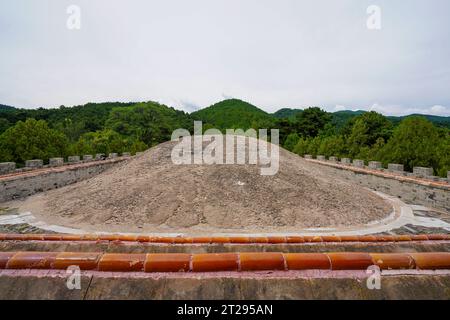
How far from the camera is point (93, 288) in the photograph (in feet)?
4.44

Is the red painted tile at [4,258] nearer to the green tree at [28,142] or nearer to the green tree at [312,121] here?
the green tree at [28,142]

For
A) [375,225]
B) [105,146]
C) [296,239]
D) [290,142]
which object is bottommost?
[375,225]

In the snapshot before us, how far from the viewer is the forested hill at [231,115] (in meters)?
55.6

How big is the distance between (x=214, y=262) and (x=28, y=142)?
19931 millimetres

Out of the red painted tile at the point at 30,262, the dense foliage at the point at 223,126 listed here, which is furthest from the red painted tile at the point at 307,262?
the dense foliage at the point at 223,126

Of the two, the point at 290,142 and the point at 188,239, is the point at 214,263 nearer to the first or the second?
the point at 188,239

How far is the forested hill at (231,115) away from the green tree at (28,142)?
34940 mm

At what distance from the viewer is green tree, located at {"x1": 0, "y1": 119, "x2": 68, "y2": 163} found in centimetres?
1638

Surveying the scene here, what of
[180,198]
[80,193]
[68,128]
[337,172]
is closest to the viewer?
[180,198]

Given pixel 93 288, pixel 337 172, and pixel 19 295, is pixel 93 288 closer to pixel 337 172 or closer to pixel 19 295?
pixel 19 295

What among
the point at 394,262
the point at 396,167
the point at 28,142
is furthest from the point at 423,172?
the point at 28,142

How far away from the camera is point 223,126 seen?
55594mm
